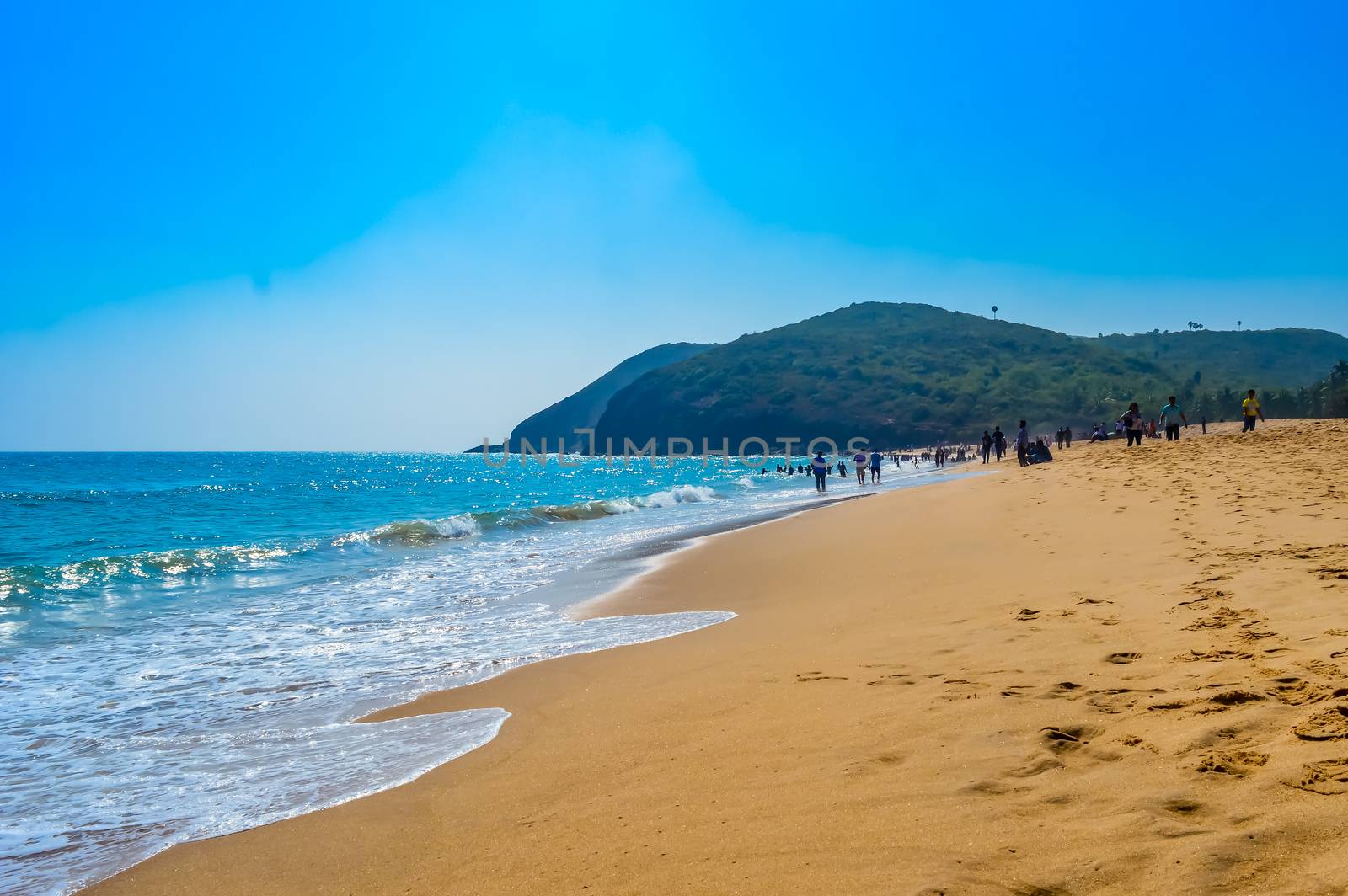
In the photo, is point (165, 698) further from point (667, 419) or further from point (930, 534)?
point (667, 419)

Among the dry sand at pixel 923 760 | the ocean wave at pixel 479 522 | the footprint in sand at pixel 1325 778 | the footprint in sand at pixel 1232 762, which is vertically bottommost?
the ocean wave at pixel 479 522

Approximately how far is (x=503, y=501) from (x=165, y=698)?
37705 mm

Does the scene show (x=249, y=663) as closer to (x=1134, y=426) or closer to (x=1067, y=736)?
(x=1067, y=736)

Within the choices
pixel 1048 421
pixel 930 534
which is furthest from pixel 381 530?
pixel 1048 421

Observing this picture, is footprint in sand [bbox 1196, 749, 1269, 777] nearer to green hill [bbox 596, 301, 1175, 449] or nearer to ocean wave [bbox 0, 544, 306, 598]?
ocean wave [bbox 0, 544, 306, 598]

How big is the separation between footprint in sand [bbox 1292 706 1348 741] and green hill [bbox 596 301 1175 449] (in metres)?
145

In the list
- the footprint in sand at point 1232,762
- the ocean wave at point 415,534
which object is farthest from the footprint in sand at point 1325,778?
the ocean wave at point 415,534

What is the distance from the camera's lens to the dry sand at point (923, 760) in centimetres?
277

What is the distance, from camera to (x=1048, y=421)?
462 feet

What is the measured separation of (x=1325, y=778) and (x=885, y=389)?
168323 millimetres

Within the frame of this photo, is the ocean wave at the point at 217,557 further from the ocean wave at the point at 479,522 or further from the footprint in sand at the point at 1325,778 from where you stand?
the footprint in sand at the point at 1325,778

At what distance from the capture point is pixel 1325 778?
2828mm

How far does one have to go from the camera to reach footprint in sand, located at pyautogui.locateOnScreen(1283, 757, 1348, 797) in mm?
2746

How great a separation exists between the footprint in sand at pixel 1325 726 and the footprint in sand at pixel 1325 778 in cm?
25
